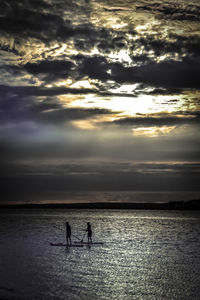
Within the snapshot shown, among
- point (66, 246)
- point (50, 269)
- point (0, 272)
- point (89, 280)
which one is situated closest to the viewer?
point (89, 280)

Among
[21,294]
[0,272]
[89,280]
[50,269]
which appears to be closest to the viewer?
[21,294]

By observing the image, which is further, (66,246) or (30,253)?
(66,246)

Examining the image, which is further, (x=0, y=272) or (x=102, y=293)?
A: (x=0, y=272)

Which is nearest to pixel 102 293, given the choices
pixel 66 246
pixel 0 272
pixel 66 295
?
pixel 66 295

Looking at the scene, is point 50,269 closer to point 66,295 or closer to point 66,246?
point 66,295

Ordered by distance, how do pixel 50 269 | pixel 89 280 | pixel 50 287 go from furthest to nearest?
pixel 50 269 < pixel 89 280 < pixel 50 287

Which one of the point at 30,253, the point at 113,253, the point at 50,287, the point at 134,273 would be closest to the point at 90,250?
the point at 113,253

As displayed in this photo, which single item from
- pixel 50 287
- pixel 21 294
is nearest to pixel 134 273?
pixel 50 287

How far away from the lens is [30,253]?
120 feet

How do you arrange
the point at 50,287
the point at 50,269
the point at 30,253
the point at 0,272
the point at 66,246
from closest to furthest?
the point at 50,287
the point at 0,272
the point at 50,269
the point at 30,253
the point at 66,246

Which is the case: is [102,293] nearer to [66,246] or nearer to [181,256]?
[181,256]

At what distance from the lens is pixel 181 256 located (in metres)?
37.2

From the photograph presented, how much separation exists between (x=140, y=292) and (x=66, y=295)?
4715 millimetres

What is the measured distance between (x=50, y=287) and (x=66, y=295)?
88.8 inches
